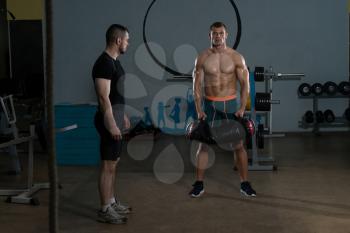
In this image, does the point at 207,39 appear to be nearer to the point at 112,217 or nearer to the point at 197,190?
the point at 197,190

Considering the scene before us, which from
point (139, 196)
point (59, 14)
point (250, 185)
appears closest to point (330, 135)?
point (250, 185)

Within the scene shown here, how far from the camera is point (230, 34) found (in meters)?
5.80

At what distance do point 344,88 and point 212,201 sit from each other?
3.27 meters

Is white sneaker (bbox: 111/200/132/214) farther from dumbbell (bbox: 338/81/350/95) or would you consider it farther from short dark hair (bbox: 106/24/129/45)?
dumbbell (bbox: 338/81/350/95)

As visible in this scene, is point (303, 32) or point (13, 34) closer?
point (303, 32)

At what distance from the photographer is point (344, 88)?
18.3 feet

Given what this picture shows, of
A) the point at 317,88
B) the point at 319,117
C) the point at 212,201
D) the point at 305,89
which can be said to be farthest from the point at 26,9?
the point at 212,201

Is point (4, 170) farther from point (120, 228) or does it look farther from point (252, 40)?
point (252, 40)

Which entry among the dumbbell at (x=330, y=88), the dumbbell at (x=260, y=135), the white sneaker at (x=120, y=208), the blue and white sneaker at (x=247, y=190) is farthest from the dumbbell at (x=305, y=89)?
the white sneaker at (x=120, y=208)

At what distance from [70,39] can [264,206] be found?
3894 mm

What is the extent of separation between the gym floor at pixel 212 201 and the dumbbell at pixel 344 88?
4.60 feet

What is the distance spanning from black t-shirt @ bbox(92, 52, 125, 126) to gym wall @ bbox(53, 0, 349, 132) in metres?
3.30

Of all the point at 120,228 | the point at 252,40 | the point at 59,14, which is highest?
the point at 59,14

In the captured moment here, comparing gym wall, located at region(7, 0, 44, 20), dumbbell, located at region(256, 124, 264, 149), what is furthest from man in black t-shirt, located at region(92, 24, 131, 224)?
gym wall, located at region(7, 0, 44, 20)
